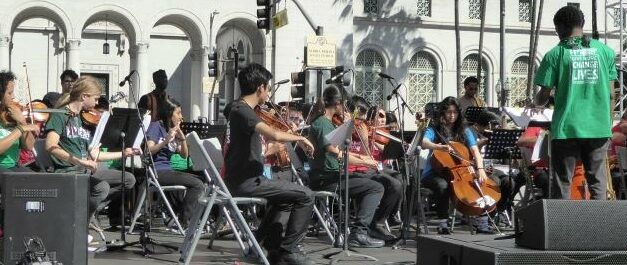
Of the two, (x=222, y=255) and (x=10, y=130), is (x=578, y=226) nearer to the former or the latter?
(x=222, y=255)

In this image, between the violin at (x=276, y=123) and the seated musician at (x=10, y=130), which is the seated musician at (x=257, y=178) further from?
the seated musician at (x=10, y=130)

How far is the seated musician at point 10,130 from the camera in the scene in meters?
9.69

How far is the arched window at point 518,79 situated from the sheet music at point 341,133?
3775 centimetres

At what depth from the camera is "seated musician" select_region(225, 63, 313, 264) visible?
365 inches

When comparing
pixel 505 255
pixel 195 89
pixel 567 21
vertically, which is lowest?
pixel 505 255

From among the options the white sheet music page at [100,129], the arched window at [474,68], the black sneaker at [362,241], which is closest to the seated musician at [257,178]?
the white sheet music page at [100,129]

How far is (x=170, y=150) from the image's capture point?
13023 millimetres

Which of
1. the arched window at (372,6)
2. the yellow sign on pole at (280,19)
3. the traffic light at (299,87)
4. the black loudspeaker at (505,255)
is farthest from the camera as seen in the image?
the arched window at (372,6)

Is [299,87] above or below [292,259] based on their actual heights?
above

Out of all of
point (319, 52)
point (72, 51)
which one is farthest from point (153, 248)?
point (72, 51)

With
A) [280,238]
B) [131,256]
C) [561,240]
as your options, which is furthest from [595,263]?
[131,256]

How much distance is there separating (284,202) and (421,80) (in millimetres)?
37394

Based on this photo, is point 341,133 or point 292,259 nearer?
point 292,259

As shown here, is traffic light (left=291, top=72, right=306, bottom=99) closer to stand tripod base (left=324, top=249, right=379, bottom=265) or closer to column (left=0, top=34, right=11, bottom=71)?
stand tripod base (left=324, top=249, right=379, bottom=265)
